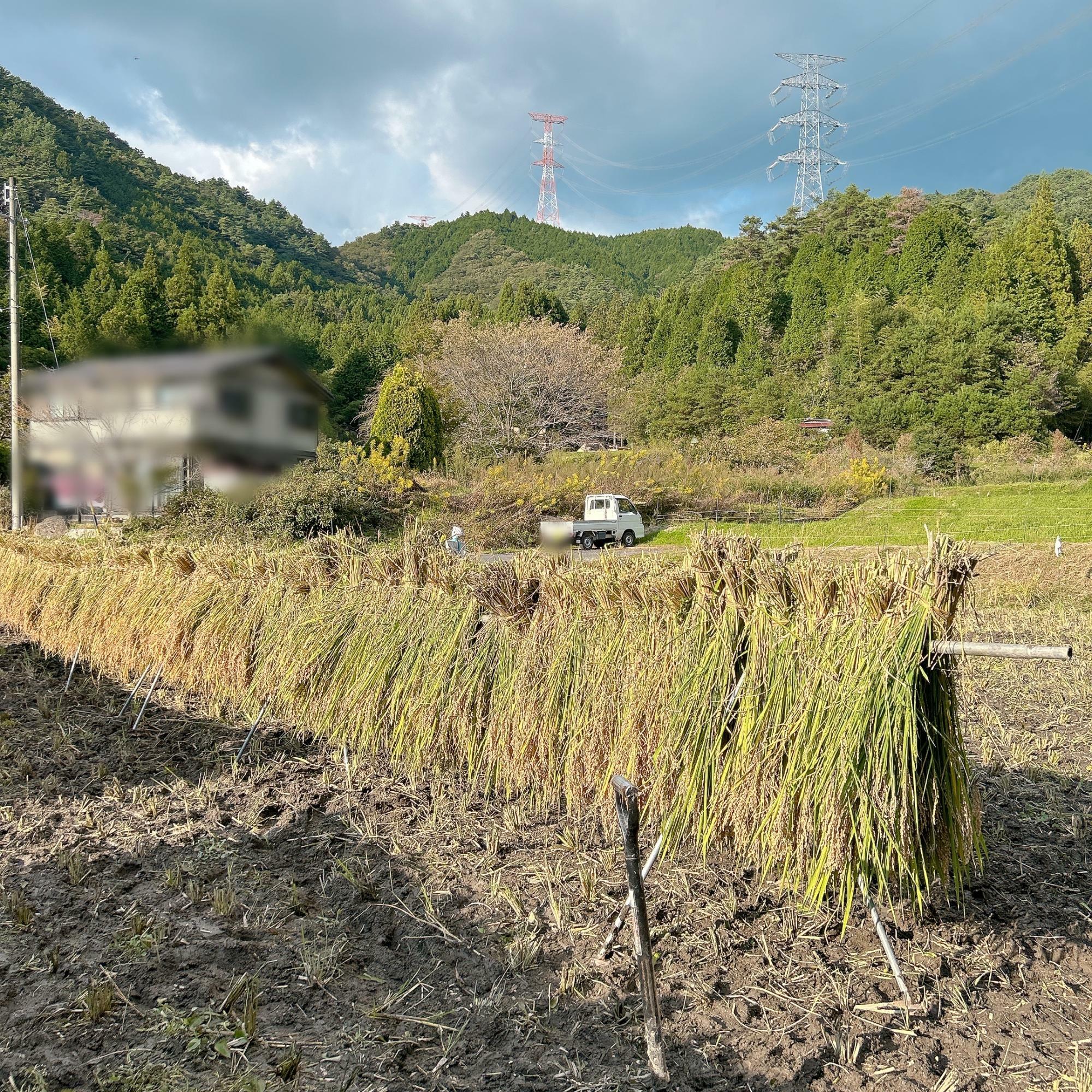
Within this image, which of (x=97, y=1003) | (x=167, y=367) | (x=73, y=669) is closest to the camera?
(x=97, y=1003)

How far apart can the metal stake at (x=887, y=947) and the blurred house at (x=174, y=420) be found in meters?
3.32

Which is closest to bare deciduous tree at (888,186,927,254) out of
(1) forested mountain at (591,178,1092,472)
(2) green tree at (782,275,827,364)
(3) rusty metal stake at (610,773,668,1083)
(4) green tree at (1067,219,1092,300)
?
(1) forested mountain at (591,178,1092,472)

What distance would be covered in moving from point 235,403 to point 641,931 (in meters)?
3.27

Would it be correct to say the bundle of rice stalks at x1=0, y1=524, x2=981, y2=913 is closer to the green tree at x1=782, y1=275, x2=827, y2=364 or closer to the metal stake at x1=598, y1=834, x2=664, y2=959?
the metal stake at x1=598, y1=834, x2=664, y2=959

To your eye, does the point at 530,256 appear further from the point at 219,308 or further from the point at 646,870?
the point at 646,870

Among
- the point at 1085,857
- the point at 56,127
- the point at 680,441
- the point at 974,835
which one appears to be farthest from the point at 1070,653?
the point at 680,441

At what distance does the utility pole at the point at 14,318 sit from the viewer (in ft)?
24.6

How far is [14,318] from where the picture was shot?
739 centimetres

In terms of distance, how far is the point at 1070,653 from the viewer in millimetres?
1960

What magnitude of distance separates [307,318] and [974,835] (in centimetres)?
539

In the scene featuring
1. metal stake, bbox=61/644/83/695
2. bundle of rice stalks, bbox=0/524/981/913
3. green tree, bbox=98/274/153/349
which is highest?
green tree, bbox=98/274/153/349

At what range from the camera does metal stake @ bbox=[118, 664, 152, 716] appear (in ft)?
16.3

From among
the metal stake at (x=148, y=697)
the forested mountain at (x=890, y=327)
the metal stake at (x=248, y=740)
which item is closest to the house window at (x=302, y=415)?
the metal stake at (x=248, y=740)

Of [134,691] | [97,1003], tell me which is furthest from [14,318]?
[97,1003]
